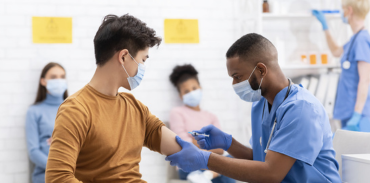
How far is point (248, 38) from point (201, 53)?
1668 millimetres

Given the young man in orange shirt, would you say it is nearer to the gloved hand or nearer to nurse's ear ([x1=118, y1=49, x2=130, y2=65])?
nurse's ear ([x1=118, y1=49, x2=130, y2=65])

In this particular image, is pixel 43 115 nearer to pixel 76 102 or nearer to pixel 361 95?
pixel 76 102

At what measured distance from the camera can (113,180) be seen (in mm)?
1427

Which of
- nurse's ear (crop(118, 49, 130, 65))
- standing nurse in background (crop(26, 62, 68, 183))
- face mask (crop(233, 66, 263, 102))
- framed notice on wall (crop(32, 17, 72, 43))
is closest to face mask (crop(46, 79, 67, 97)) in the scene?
standing nurse in background (crop(26, 62, 68, 183))

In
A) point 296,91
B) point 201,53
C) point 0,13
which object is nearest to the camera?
point 296,91

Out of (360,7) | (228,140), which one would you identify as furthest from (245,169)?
(360,7)

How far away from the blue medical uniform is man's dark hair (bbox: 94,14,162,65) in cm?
155

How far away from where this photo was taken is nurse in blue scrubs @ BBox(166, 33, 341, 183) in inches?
57.0

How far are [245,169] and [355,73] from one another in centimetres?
180

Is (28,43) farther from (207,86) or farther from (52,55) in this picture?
(207,86)

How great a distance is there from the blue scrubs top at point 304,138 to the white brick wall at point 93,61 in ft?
5.71

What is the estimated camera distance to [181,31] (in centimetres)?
324

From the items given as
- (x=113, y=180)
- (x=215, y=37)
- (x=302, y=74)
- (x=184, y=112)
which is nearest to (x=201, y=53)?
(x=215, y=37)

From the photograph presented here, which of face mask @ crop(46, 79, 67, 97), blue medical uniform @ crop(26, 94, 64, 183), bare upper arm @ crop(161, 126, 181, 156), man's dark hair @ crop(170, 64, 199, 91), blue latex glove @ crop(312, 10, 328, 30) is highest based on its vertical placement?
blue latex glove @ crop(312, 10, 328, 30)
